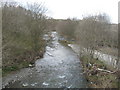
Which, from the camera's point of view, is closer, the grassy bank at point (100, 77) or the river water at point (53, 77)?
the grassy bank at point (100, 77)

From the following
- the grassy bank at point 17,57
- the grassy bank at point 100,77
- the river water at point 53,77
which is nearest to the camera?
the grassy bank at point 100,77

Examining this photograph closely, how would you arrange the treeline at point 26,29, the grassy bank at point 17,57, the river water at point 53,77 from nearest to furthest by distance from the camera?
the river water at point 53,77 < the grassy bank at point 17,57 < the treeline at point 26,29

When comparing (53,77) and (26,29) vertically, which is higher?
(26,29)

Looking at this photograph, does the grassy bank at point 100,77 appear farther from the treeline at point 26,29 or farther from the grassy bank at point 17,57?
the treeline at point 26,29

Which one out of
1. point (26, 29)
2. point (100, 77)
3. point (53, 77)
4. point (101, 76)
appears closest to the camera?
point (100, 77)

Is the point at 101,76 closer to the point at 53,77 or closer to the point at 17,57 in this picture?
the point at 53,77

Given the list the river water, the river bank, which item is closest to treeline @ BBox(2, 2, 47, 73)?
the river water

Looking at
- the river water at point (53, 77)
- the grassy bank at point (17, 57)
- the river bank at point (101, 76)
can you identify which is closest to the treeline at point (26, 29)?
the grassy bank at point (17, 57)

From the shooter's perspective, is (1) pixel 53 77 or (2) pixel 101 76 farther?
(1) pixel 53 77

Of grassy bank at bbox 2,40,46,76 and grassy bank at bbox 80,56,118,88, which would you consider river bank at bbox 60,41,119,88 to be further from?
grassy bank at bbox 2,40,46,76

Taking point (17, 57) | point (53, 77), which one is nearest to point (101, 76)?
point (53, 77)

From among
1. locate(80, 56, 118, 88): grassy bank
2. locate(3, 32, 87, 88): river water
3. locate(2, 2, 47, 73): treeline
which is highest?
locate(2, 2, 47, 73): treeline

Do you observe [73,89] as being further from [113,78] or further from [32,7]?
[32,7]

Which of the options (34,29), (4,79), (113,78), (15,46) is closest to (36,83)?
(4,79)
